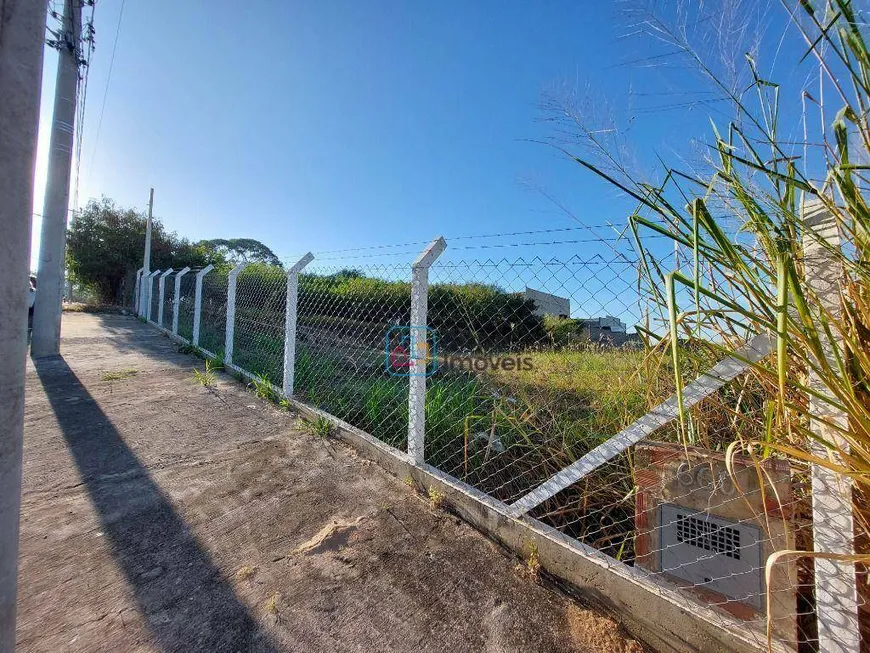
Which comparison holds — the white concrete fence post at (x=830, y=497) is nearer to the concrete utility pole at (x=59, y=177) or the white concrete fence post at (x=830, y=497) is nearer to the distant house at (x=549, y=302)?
the distant house at (x=549, y=302)

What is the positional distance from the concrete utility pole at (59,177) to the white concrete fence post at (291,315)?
17.9 ft

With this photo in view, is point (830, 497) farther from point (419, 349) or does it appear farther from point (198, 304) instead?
point (198, 304)

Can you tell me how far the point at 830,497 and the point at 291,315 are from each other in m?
3.47

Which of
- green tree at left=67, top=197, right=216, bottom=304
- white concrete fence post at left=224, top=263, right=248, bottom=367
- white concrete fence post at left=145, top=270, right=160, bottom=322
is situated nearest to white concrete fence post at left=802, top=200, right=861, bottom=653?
white concrete fence post at left=224, top=263, right=248, bottom=367

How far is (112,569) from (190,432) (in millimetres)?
1543

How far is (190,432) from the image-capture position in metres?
2.92

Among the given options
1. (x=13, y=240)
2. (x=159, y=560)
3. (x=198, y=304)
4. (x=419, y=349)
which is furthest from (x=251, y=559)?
(x=198, y=304)

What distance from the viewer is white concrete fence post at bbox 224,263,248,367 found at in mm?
4332

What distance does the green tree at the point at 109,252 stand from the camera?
1460 cm

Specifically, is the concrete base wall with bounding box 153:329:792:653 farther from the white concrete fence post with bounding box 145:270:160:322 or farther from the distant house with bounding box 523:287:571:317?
the white concrete fence post with bounding box 145:270:160:322

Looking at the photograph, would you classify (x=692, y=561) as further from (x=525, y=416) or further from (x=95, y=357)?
(x=95, y=357)

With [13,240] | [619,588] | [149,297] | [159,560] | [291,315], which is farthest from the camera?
[149,297]

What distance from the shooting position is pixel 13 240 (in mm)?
911

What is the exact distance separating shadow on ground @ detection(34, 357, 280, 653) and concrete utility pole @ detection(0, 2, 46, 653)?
17.9 inches
